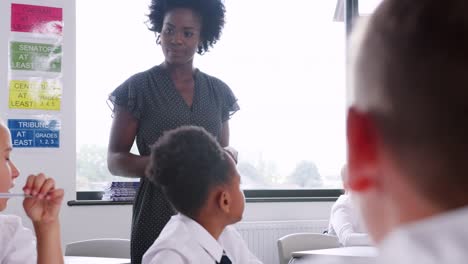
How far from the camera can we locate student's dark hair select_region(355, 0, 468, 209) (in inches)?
14.0

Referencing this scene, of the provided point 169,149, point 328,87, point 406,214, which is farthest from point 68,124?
point 406,214

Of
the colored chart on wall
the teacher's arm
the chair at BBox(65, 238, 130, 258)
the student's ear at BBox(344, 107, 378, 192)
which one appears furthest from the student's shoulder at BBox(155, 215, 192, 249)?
the colored chart on wall

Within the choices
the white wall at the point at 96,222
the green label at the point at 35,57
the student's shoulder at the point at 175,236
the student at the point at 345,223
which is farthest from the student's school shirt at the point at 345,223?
the green label at the point at 35,57

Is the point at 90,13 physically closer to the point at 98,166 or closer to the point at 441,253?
the point at 98,166

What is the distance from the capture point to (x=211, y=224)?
72.4 inches

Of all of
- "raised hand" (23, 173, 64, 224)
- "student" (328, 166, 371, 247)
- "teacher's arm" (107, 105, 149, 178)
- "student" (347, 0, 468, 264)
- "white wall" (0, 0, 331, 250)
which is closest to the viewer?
"student" (347, 0, 468, 264)

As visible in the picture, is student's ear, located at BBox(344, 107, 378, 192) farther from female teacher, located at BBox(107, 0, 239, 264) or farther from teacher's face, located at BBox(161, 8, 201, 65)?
teacher's face, located at BBox(161, 8, 201, 65)

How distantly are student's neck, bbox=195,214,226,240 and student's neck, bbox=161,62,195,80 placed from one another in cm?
57

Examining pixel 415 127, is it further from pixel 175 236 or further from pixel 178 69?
pixel 178 69

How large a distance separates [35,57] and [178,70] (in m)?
2.48

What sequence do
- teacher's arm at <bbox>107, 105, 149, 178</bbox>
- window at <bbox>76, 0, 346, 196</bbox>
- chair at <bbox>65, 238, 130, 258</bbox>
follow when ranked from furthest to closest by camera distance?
window at <bbox>76, 0, 346, 196</bbox> → chair at <bbox>65, 238, 130, 258</bbox> → teacher's arm at <bbox>107, 105, 149, 178</bbox>

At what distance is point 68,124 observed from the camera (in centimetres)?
445

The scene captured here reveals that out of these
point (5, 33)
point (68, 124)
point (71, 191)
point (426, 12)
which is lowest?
point (71, 191)

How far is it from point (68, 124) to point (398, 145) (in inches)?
167
